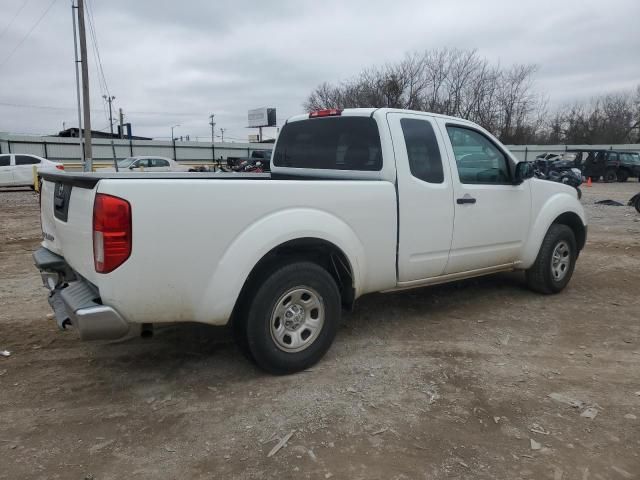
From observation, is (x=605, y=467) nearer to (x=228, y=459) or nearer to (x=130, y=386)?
(x=228, y=459)

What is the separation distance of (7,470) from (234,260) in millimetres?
1555

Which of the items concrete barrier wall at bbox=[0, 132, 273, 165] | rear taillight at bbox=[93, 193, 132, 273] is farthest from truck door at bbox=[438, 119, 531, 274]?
concrete barrier wall at bbox=[0, 132, 273, 165]

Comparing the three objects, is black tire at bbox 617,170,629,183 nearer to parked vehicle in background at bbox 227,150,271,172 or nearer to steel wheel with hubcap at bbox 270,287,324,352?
parked vehicle in background at bbox 227,150,271,172

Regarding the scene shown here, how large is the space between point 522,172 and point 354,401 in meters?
2.92

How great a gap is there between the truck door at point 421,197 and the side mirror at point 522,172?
3.16 feet

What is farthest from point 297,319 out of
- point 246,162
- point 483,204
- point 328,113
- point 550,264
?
point 246,162

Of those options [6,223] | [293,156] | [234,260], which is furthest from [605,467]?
[6,223]

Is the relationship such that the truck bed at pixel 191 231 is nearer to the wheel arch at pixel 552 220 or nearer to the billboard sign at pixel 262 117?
the wheel arch at pixel 552 220

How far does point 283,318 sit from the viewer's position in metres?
3.38

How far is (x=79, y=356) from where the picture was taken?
3.81 m

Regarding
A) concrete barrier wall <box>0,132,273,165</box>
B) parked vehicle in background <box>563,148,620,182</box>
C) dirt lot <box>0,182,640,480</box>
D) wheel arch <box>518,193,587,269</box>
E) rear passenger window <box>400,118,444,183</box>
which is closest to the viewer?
dirt lot <box>0,182,640,480</box>

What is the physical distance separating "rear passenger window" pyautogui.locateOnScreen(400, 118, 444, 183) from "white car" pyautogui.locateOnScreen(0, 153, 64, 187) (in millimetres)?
17935

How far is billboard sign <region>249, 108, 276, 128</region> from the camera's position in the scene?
68062 mm

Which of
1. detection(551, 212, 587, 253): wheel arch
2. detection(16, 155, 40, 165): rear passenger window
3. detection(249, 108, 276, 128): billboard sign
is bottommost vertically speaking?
detection(551, 212, 587, 253): wheel arch
